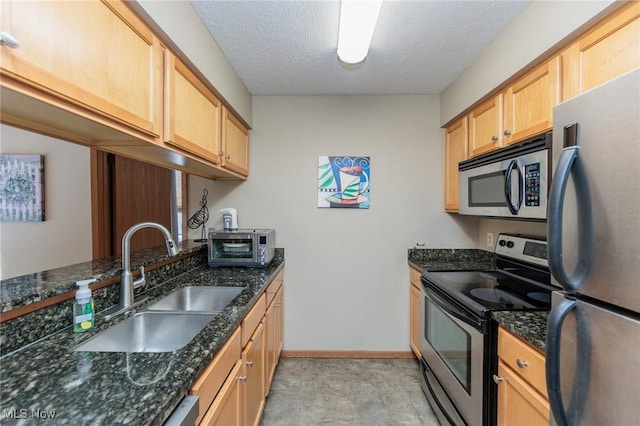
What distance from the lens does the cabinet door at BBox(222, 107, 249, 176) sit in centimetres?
203

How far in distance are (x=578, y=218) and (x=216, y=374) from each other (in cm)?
121

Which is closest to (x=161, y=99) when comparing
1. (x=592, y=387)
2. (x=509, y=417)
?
(x=592, y=387)

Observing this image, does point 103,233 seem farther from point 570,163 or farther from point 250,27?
point 570,163

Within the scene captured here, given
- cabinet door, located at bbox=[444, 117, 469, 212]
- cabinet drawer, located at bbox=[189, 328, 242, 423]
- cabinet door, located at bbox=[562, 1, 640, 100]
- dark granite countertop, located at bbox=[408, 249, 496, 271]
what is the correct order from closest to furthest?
cabinet drawer, located at bbox=[189, 328, 242, 423]
cabinet door, located at bbox=[562, 1, 640, 100]
cabinet door, located at bbox=[444, 117, 469, 212]
dark granite countertop, located at bbox=[408, 249, 496, 271]

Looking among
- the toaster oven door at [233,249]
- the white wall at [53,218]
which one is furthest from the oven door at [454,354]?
the white wall at [53,218]

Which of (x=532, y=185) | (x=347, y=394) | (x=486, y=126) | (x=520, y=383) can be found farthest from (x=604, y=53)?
(x=347, y=394)

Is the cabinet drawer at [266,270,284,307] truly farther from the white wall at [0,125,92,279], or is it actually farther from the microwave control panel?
the microwave control panel

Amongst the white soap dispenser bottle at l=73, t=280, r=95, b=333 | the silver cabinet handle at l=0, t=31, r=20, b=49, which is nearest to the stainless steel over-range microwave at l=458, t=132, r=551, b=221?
the silver cabinet handle at l=0, t=31, r=20, b=49

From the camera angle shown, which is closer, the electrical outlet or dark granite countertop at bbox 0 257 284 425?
dark granite countertop at bbox 0 257 284 425

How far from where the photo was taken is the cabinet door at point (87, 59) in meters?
0.67

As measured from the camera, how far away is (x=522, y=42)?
59.3 inches

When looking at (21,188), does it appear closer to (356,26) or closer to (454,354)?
(356,26)

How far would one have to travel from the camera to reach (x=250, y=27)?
1620 millimetres

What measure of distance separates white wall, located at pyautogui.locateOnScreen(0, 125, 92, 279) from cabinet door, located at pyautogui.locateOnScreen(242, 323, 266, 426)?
134cm
